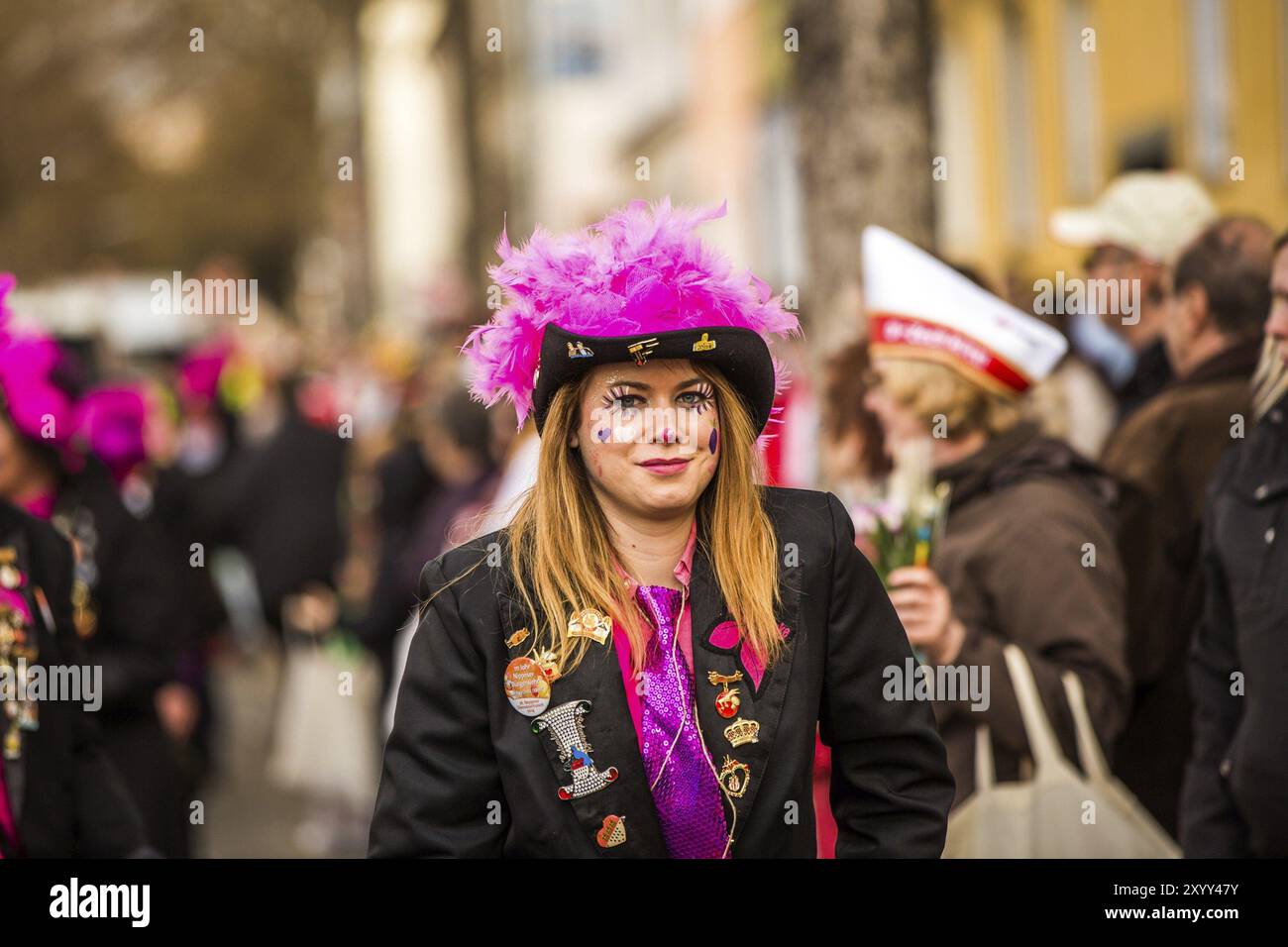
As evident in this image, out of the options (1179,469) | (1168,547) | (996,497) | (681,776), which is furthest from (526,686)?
(1179,469)

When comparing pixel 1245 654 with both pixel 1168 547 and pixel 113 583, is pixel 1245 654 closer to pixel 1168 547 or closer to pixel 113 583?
pixel 1168 547

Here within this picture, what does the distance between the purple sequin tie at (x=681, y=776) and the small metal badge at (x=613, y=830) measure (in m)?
0.07

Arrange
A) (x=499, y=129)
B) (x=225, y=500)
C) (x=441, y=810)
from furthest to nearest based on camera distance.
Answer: (x=499, y=129) < (x=225, y=500) < (x=441, y=810)

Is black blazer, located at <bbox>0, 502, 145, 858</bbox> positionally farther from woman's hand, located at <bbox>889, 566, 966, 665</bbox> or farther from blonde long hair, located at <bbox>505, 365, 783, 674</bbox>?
woman's hand, located at <bbox>889, 566, 966, 665</bbox>

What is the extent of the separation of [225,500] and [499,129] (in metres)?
15.5

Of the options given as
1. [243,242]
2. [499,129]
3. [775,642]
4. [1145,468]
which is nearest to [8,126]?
[499,129]

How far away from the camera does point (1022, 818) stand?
4.19 meters

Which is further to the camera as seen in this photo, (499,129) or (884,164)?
(499,129)

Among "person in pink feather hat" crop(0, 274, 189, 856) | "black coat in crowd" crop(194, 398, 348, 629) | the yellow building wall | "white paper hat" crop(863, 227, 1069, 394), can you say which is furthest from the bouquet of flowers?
"black coat in crowd" crop(194, 398, 348, 629)

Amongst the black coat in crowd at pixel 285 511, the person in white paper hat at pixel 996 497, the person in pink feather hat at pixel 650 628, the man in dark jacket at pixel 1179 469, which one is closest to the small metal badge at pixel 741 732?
the person in pink feather hat at pixel 650 628

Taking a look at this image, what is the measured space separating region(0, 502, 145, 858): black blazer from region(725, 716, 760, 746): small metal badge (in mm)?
1691

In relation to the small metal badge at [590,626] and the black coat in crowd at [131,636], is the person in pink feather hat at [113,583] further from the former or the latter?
the small metal badge at [590,626]

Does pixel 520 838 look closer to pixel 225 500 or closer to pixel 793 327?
pixel 793 327

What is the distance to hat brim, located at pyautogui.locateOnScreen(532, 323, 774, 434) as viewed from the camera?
9.95ft
